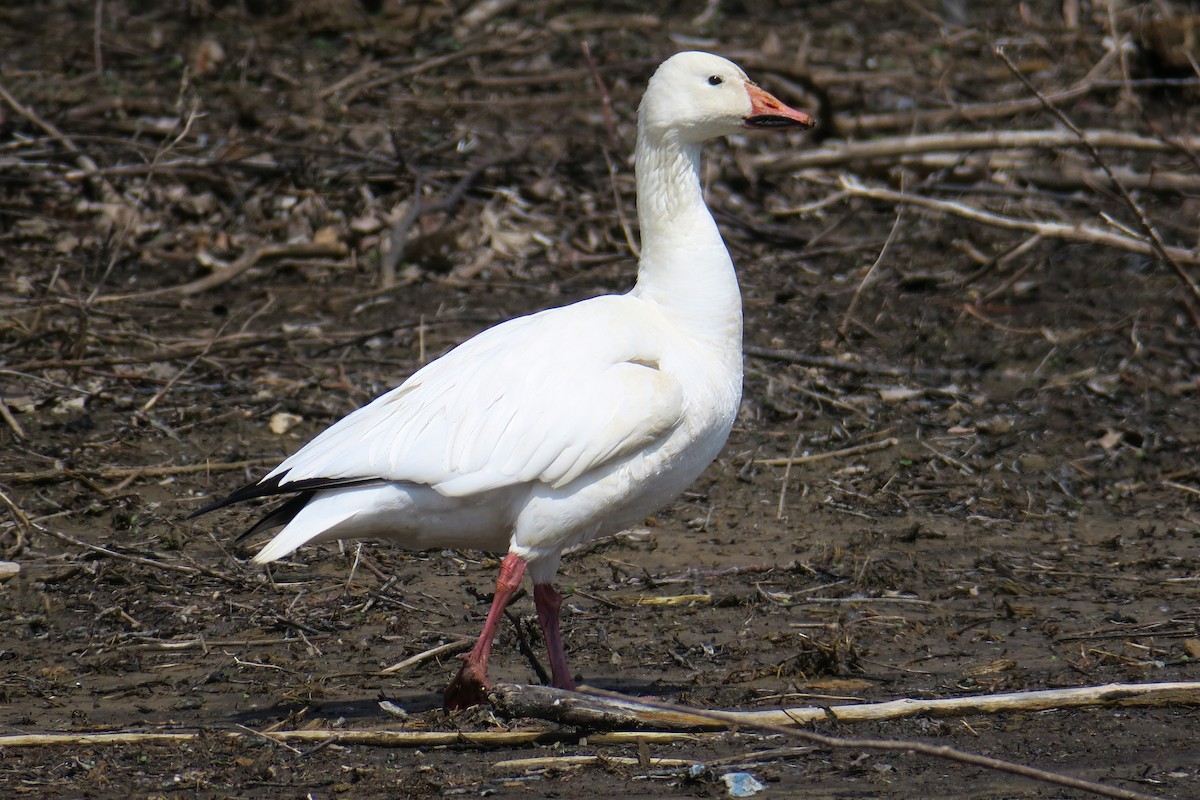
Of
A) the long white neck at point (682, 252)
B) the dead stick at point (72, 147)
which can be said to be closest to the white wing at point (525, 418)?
the long white neck at point (682, 252)

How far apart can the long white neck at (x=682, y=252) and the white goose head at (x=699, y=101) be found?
2.0 inches

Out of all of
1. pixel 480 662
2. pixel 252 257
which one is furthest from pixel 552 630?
pixel 252 257

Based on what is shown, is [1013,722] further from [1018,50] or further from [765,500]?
[1018,50]

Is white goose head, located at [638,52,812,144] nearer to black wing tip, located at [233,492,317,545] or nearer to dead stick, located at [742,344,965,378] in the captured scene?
black wing tip, located at [233,492,317,545]

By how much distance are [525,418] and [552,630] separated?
84 cm

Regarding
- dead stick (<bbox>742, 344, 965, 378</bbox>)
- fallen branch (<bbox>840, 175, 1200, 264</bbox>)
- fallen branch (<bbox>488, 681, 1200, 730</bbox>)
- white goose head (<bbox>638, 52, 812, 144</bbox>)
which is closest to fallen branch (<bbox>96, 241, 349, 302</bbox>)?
dead stick (<bbox>742, 344, 965, 378</bbox>)

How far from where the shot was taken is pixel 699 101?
201 inches

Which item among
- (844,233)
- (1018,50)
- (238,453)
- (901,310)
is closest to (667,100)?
(238,453)

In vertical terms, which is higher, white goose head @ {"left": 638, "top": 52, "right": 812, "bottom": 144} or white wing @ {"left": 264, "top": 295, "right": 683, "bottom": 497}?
white goose head @ {"left": 638, "top": 52, "right": 812, "bottom": 144}

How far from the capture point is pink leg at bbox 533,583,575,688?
4.71 m

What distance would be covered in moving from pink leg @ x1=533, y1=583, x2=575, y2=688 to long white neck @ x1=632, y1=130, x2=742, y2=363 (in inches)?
41.7

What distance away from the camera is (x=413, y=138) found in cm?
991

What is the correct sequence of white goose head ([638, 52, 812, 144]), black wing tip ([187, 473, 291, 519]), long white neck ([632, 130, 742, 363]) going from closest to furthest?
black wing tip ([187, 473, 291, 519]), long white neck ([632, 130, 742, 363]), white goose head ([638, 52, 812, 144])

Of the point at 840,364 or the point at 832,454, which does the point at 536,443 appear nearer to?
the point at 832,454
